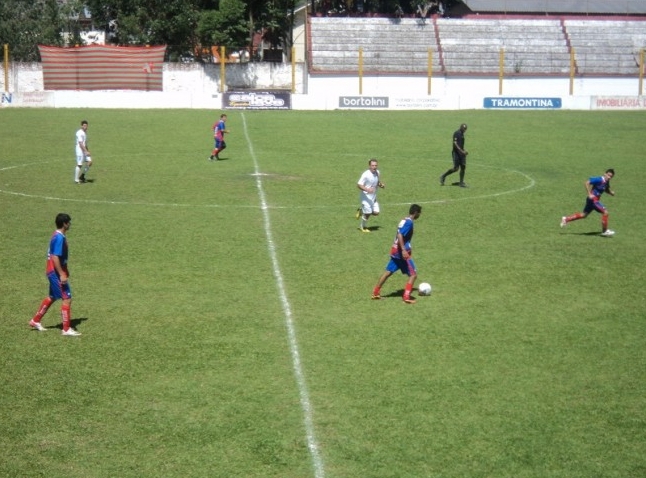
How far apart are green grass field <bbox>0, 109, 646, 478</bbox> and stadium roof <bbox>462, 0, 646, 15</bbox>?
178ft

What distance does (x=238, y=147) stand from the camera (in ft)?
140

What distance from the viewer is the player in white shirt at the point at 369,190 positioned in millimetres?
24625

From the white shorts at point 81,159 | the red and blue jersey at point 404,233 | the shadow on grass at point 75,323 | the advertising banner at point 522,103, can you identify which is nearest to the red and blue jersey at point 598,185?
the red and blue jersey at point 404,233

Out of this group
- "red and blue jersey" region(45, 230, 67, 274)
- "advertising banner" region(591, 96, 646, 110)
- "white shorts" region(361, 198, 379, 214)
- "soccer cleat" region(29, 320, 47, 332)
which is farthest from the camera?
"advertising banner" region(591, 96, 646, 110)

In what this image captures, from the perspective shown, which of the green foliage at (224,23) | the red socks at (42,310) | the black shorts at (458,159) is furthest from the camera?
the green foliage at (224,23)

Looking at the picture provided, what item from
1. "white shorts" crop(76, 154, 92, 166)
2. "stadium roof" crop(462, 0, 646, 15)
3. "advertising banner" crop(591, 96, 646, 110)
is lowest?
"white shorts" crop(76, 154, 92, 166)

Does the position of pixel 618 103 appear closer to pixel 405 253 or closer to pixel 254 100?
pixel 254 100

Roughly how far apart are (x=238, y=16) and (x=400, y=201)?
4624 centimetres

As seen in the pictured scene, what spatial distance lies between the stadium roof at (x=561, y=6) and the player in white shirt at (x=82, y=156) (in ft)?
194

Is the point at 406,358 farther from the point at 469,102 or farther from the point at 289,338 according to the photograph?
the point at 469,102

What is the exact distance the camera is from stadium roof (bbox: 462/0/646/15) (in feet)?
280

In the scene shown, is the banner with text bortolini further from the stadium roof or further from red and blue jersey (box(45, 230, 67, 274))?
red and blue jersey (box(45, 230, 67, 274))

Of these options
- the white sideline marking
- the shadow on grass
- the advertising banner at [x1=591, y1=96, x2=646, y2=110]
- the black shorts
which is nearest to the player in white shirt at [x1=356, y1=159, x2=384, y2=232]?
the white sideline marking

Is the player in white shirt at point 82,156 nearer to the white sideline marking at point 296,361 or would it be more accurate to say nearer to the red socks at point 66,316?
the white sideline marking at point 296,361
